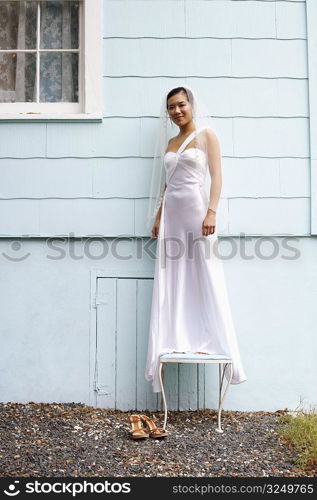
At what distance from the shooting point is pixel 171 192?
167 inches

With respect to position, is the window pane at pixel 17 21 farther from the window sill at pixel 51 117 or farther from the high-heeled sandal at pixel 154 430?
the high-heeled sandal at pixel 154 430

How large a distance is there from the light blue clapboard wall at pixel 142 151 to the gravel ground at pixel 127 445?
247mm

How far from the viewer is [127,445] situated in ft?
12.0

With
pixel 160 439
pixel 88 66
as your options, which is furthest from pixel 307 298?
pixel 88 66

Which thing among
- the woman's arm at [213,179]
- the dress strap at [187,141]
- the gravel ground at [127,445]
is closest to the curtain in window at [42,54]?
the dress strap at [187,141]

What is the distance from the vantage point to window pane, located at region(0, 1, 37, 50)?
4613 mm

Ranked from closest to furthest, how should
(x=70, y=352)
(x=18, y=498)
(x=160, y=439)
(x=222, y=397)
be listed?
(x=18, y=498) < (x=160, y=439) < (x=222, y=397) < (x=70, y=352)

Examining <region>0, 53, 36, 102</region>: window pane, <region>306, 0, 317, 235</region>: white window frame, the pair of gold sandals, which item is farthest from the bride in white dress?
<region>0, 53, 36, 102</region>: window pane

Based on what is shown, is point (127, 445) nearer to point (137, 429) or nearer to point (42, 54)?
point (137, 429)

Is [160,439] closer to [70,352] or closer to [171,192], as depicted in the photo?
[70,352]

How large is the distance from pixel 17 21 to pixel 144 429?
2.83 metres

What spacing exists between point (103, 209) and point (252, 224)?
3.23ft

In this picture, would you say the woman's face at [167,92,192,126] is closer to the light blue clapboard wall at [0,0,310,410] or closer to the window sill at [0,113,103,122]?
the light blue clapboard wall at [0,0,310,410]

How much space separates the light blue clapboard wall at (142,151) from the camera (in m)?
4.42
